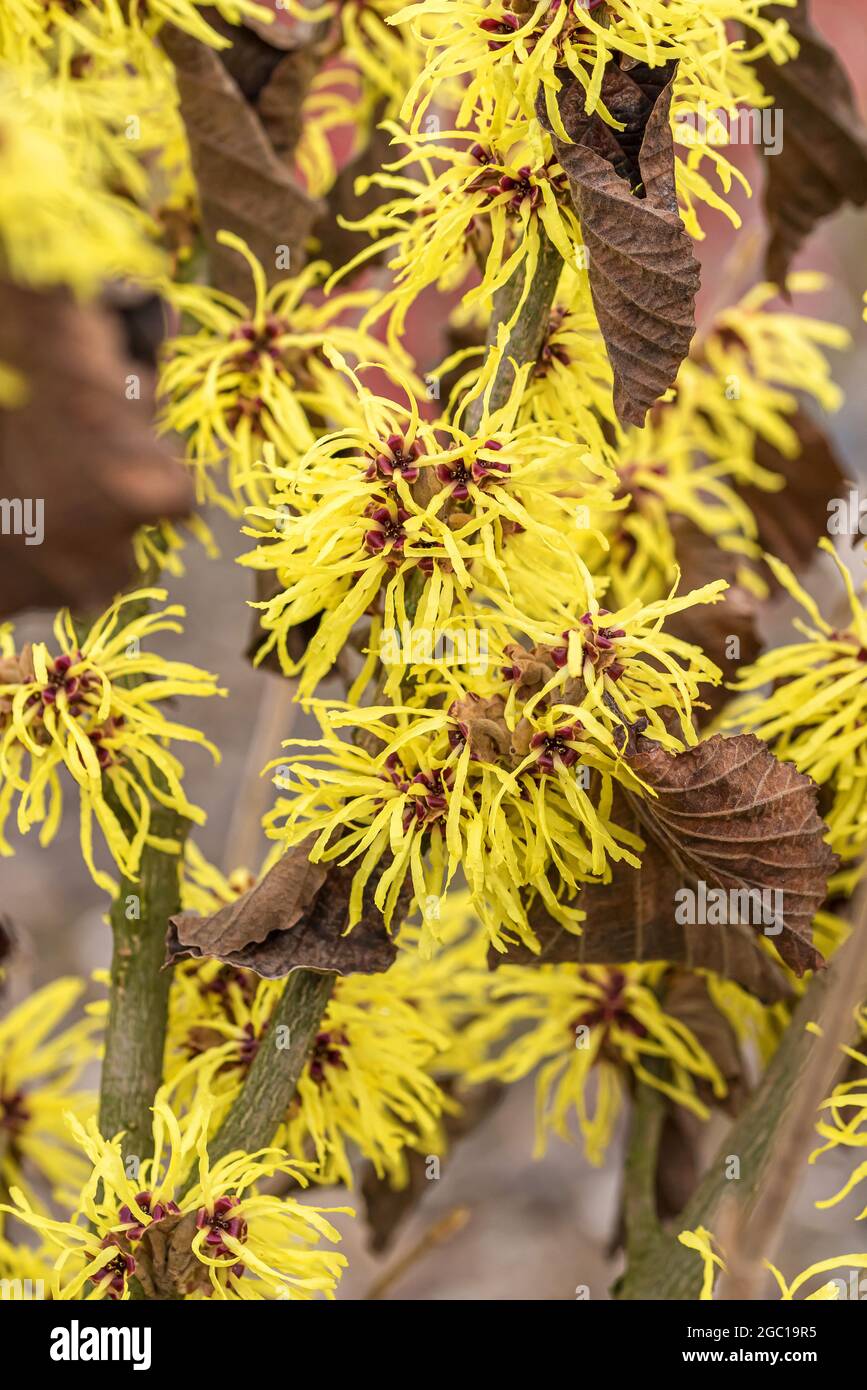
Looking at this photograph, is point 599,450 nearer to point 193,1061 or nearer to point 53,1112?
point 193,1061

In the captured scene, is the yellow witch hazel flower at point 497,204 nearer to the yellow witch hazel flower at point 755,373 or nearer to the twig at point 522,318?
the twig at point 522,318

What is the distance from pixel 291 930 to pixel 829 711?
0.57 feet

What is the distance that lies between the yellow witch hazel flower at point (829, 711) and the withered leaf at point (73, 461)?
214mm

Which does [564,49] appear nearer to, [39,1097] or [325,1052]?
[325,1052]

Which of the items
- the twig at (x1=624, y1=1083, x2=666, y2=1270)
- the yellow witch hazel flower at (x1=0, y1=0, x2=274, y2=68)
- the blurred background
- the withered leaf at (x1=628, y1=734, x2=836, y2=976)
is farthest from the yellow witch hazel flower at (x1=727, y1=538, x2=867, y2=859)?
the blurred background

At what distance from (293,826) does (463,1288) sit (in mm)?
700

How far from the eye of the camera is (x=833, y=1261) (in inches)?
15.0

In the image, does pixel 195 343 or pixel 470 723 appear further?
pixel 195 343

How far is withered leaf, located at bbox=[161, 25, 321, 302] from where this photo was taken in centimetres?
45

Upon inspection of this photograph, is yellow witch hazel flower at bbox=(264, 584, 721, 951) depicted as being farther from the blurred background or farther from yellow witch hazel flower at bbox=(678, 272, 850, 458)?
the blurred background

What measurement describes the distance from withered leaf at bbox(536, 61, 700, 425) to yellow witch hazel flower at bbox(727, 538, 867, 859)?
3.7 inches

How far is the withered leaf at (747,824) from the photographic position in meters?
0.36

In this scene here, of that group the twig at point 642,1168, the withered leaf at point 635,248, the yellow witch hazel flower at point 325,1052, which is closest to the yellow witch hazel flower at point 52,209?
the withered leaf at point 635,248
